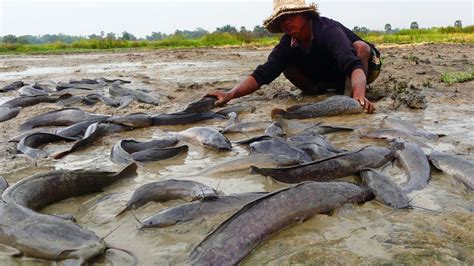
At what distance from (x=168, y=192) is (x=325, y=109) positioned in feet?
9.21

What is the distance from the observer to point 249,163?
132 inches

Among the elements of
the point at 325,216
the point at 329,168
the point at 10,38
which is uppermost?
the point at 10,38

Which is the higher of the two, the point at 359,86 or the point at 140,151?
the point at 359,86

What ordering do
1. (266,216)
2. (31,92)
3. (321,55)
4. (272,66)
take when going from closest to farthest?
(266,216) → (321,55) → (272,66) → (31,92)

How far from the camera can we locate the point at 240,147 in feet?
13.3

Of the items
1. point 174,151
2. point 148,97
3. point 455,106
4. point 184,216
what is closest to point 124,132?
point 174,151

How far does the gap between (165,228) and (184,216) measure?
0.39 ft

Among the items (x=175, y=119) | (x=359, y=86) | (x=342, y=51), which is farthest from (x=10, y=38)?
(x=359, y=86)

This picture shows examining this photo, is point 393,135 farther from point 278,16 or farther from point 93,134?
point 93,134

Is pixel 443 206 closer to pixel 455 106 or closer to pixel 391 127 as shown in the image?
pixel 391 127

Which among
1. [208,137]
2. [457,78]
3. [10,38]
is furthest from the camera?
[10,38]

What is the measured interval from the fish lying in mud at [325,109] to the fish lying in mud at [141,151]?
1586 millimetres

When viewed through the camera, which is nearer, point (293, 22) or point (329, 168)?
point (329, 168)

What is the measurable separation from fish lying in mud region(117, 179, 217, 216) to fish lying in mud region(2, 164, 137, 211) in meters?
0.41
